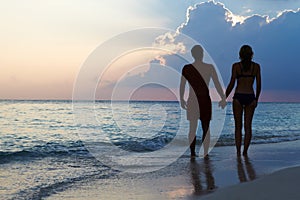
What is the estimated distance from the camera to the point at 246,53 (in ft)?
22.4

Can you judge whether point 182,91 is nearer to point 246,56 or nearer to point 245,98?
point 245,98

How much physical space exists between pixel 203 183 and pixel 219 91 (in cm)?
256

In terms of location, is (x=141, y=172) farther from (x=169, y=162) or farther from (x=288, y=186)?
(x=288, y=186)

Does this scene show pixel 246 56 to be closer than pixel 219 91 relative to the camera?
Yes

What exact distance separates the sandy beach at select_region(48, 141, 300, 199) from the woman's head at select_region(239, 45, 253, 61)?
5.55ft

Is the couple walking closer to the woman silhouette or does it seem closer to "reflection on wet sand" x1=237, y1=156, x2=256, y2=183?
the woman silhouette

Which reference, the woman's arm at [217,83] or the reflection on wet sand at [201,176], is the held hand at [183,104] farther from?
the reflection on wet sand at [201,176]

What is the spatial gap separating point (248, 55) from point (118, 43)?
2.12 meters

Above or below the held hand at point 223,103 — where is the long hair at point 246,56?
above

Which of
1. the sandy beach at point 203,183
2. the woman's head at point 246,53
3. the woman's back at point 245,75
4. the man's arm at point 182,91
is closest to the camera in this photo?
the sandy beach at point 203,183

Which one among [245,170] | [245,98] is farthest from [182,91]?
[245,170]

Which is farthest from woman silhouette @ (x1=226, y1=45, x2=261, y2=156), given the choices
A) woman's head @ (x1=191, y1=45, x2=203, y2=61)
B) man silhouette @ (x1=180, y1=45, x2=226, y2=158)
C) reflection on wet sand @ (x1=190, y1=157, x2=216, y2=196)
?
reflection on wet sand @ (x1=190, y1=157, x2=216, y2=196)

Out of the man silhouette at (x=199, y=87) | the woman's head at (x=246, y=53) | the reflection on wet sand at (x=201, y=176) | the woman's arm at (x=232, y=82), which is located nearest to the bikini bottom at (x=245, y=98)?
the woman's arm at (x=232, y=82)

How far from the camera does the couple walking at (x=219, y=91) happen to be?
22.8ft
